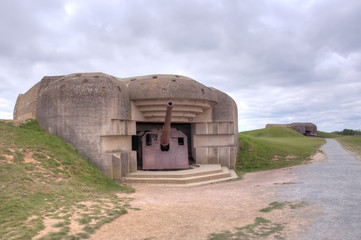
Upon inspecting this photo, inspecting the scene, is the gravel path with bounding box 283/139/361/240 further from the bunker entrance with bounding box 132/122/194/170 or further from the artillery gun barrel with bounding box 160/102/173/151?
the bunker entrance with bounding box 132/122/194/170

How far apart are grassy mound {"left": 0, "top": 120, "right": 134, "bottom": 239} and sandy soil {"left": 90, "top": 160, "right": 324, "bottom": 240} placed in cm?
48

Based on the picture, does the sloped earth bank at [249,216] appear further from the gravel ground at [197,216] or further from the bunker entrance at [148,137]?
the bunker entrance at [148,137]

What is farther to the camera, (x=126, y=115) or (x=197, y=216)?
(x=126, y=115)

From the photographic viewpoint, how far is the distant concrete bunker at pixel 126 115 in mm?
10992

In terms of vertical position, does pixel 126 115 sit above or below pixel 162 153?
above

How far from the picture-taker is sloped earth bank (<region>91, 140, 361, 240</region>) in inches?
180

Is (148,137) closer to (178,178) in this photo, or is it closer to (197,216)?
(178,178)

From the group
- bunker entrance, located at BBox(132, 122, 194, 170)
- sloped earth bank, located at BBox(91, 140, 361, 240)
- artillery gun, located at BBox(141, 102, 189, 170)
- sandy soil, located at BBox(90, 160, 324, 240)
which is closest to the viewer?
sloped earth bank, located at BBox(91, 140, 361, 240)

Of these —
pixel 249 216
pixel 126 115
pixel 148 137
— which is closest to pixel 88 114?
pixel 126 115

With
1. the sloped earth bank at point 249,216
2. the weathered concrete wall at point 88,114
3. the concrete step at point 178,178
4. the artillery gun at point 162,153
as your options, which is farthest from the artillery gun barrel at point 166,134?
the sloped earth bank at point 249,216

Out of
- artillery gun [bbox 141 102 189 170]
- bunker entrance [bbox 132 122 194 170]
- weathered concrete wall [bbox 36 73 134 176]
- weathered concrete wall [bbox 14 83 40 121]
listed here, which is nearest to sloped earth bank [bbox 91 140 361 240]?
weathered concrete wall [bbox 36 73 134 176]

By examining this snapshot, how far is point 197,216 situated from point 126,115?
6.92m

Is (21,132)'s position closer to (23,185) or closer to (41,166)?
(41,166)

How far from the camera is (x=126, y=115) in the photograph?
39.0ft
